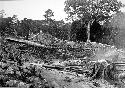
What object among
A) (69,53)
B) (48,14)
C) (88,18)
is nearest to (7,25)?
(48,14)

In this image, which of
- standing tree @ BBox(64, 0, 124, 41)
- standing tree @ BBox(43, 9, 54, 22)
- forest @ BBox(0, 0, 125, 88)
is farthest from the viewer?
standing tree @ BBox(43, 9, 54, 22)

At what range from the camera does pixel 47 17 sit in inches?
1745

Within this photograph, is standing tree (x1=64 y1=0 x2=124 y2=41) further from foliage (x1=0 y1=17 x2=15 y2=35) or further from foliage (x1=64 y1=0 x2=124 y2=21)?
foliage (x1=0 y1=17 x2=15 y2=35)

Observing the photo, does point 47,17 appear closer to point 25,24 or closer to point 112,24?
point 25,24

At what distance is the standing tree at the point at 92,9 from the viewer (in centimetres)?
3192

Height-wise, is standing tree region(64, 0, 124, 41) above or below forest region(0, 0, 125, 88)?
above

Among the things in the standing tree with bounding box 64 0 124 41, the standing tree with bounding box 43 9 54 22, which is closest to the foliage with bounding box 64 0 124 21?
the standing tree with bounding box 64 0 124 41

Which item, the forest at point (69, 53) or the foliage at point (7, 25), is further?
the foliage at point (7, 25)

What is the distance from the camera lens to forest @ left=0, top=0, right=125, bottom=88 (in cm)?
855

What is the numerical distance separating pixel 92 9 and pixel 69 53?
17349 mm

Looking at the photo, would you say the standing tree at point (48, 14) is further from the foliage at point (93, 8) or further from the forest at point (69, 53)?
the foliage at point (93, 8)

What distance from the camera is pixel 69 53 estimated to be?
1694 centimetres

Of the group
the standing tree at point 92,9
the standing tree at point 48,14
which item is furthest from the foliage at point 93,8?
the standing tree at point 48,14

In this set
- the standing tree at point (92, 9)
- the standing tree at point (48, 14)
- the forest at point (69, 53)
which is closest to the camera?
the forest at point (69, 53)
